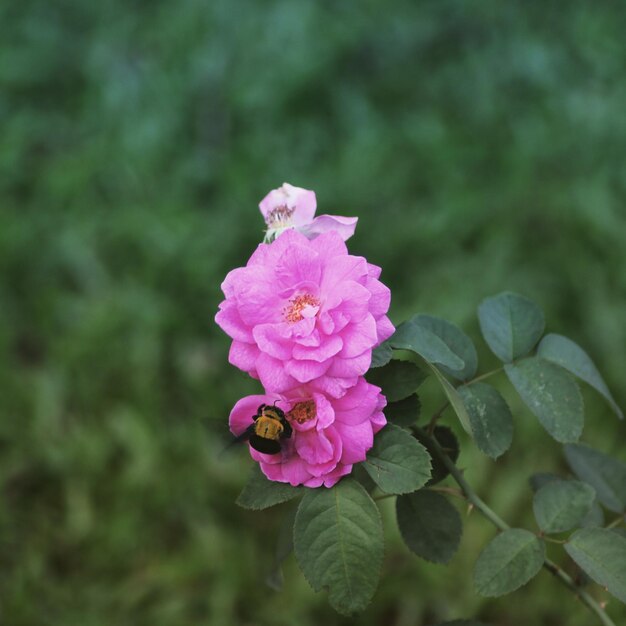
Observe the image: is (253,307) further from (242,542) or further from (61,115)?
(61,115)

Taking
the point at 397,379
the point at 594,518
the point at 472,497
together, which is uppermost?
the point at 397,379

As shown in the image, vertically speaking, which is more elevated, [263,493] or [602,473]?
[263,493]

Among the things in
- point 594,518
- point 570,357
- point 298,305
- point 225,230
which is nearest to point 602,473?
point 594,518

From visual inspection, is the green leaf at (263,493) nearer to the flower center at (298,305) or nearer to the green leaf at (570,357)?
the flower center at (298,305)

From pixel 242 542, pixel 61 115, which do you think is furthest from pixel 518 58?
pixel 242 542

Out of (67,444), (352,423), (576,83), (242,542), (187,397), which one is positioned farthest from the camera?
(576,83)

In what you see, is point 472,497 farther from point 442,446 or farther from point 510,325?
point 510,325

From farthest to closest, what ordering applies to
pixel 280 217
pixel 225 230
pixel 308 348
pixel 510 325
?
pixel 225 230 < pixel 510 325 < pixel 280 217 < pixel 308 348
